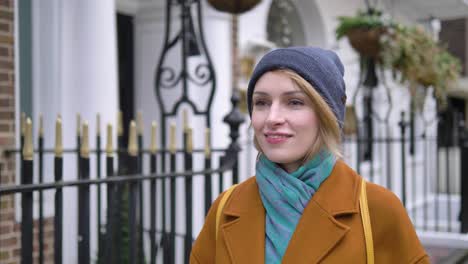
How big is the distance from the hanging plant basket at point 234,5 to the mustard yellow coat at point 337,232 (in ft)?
10.1

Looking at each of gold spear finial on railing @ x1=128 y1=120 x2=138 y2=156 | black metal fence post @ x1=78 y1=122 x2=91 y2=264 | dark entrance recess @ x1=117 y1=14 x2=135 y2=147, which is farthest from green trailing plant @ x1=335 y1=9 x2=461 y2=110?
black metal fence post @ x1=78 y1=122 x2=91 y2=264

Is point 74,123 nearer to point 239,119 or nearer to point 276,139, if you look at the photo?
point 239,119

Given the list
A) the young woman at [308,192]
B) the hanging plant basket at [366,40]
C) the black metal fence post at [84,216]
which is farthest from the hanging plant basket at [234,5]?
the young woman at [308,192]

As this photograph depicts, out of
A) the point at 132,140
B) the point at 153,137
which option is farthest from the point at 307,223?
the point at 153,137

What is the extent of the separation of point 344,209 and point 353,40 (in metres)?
4.93

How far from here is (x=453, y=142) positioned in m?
6.89

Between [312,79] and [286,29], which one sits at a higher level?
[286,29]

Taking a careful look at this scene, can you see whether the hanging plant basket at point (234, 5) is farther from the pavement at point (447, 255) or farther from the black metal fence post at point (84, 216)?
the pavement at point (447, 255)

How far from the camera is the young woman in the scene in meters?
1.50

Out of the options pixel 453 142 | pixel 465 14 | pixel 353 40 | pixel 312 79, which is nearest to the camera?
pixel 312 79

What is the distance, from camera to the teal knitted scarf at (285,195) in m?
1.53

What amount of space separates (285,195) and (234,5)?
3.18 metres

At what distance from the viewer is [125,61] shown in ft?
18.9

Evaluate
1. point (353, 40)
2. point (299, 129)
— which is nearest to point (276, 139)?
point (299, 129)
